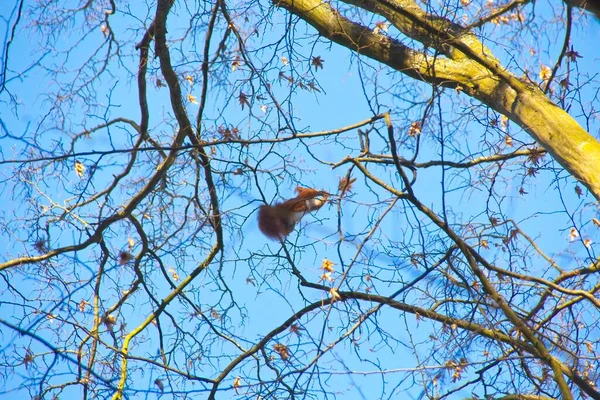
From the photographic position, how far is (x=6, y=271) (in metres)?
4.21

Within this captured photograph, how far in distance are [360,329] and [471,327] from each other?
0.61 m

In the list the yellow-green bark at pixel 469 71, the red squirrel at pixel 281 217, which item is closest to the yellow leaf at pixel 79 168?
the red squirrel at pixel 281 217

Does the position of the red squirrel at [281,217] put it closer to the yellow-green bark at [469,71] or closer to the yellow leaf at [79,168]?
the yellow-green bark at [469,71]

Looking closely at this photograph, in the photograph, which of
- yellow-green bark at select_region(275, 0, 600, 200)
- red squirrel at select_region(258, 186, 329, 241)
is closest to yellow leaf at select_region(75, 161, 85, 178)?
red squirrel at select_region(258, 186, 329, 241)

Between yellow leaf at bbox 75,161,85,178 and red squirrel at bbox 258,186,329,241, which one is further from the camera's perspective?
red squirrel at bbox 258,186,329,241

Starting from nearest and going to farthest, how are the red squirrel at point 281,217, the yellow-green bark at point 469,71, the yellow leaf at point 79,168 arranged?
the yellow-green bark at point 469,71 → the yellow leaf at point 79,168 → the red squirrel at point 281,217

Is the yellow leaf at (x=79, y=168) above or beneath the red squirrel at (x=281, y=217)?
above

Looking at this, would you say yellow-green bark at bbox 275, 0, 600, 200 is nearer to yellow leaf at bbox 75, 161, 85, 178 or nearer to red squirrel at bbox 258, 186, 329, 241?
red squirrel at bbox 258, 186, 329, 241

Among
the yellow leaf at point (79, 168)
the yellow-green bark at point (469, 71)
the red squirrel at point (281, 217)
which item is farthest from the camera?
the red squirrel at point (281, 217)

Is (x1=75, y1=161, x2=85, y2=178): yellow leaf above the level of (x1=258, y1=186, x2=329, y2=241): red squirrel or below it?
above

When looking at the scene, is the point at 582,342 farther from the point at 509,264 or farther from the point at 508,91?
the point at 508,91

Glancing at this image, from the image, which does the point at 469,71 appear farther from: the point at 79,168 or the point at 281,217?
the point at 79,168

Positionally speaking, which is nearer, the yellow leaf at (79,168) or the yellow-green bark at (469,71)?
the yellow-green bark at (469,71)

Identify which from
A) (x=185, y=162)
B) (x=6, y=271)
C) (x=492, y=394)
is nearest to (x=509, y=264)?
(x=492, y=394)
